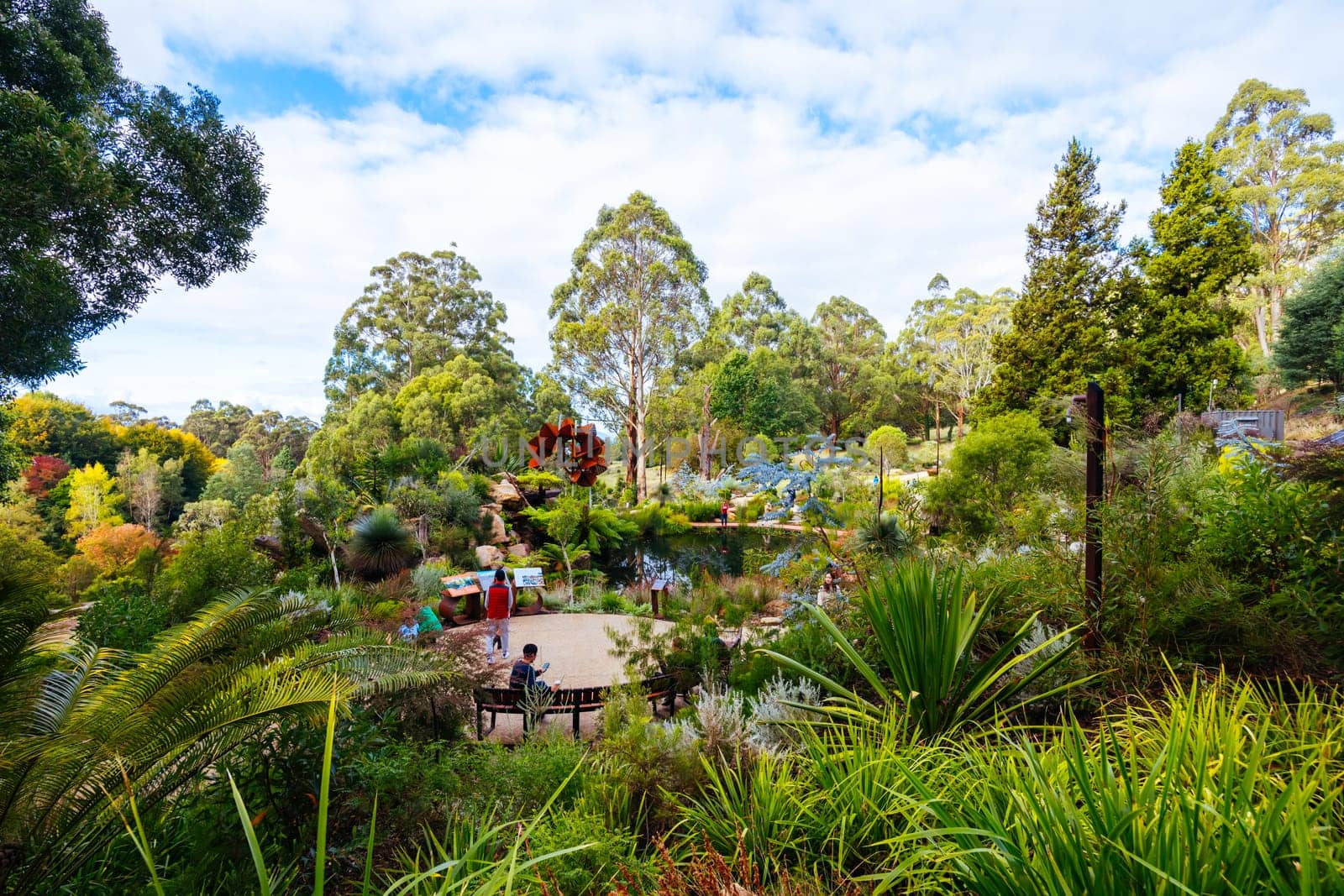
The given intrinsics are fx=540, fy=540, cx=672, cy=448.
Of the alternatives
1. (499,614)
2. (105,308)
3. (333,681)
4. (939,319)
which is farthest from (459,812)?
(939,319)

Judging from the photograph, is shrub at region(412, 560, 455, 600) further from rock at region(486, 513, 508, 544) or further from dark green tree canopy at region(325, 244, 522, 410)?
dark green tree canopy at region(325, 244, 522, 410)

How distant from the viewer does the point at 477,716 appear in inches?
134

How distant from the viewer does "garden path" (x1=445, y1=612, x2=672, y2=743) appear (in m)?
3.46

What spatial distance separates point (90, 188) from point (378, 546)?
5.43 m

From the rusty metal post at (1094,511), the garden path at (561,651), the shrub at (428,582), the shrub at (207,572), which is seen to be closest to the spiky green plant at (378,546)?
the shrub at (428,582)

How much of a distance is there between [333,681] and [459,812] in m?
0.63

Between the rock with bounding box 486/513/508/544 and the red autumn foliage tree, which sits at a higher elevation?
the red autumn foliage tree

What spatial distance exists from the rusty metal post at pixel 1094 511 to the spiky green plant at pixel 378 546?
8761 mm

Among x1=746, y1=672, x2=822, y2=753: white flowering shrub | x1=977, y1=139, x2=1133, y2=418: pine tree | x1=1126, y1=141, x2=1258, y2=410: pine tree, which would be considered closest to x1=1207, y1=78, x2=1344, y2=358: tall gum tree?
x1=1126, y1=141, x2=1258, y2=410: pine tree

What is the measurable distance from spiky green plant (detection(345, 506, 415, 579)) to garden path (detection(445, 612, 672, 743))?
2.40m

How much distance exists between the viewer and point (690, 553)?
13.3m

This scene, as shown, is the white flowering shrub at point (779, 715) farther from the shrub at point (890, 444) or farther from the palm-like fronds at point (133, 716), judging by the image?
the shrub at point (890, 444)

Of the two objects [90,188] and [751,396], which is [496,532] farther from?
[751,396]

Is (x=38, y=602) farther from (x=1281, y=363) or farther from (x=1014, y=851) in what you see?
(x=1281, y=363)
